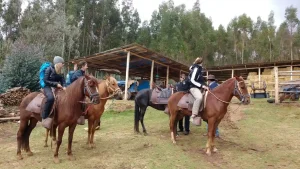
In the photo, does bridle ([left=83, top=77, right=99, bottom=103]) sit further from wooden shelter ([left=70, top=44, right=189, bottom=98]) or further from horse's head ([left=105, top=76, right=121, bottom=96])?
wooden shelter ([left=70, top=44, right=189, bottom=98])

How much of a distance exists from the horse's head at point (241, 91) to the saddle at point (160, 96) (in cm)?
260

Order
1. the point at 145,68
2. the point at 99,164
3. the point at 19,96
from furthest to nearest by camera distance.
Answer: the point at 145,68
the point at 19,96
the point at 99,164

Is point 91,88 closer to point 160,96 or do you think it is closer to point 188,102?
point 188,102

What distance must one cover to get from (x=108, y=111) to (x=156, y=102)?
5.65m

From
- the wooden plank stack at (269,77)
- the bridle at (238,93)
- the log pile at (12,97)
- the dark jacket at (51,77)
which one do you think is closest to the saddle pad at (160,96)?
the bridle at (238,93)

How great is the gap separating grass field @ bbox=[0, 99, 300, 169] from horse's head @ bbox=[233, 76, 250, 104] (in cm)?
143

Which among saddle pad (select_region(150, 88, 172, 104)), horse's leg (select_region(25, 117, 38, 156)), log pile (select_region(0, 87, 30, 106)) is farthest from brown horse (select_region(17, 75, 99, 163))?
log pile (select_region(0, 87, 30, 106))

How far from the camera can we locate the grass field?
5930 mm

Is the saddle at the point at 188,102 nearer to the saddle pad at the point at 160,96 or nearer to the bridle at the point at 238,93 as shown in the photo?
the bridle at the point at 238,93

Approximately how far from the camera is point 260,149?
23.8 feet

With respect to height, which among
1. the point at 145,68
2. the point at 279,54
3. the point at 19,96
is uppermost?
the point at 279,54

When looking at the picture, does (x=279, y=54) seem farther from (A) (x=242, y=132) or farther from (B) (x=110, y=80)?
(B) (x=110, y=80)

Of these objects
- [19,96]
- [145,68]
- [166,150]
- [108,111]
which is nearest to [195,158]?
[166,150]

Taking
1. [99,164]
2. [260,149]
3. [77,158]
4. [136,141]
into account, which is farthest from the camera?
[136,141]
